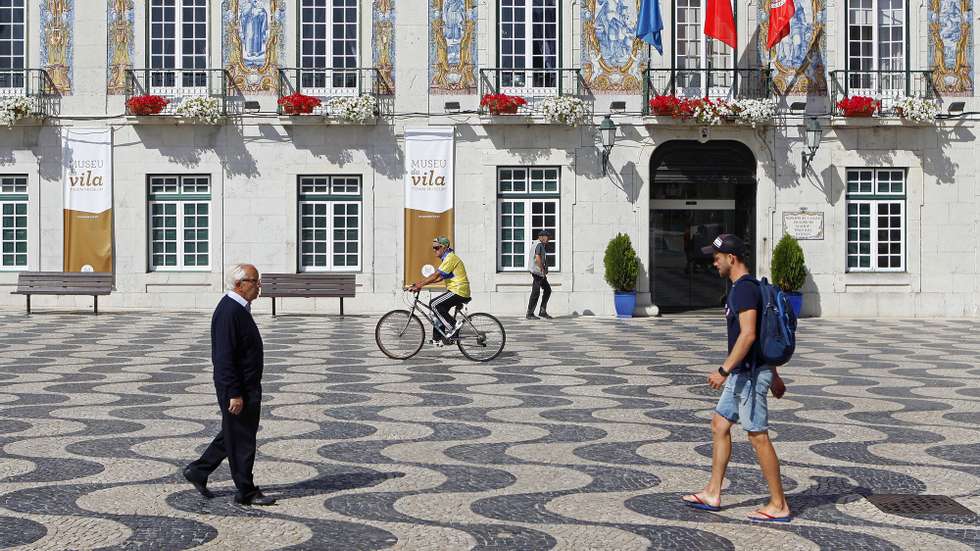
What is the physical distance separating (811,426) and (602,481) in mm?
3183

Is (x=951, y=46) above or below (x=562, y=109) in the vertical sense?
above

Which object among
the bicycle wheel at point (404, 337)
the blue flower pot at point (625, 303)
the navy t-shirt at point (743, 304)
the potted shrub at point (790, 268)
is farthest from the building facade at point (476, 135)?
the navy t-shirt at point (743, 304)

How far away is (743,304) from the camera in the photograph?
698 centimetres

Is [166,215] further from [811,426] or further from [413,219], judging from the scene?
[811,426]

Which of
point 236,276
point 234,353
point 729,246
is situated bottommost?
point 234,353

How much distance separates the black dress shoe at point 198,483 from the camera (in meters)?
7.62

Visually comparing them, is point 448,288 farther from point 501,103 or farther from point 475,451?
point 501,103

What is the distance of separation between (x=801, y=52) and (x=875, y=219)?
3787mm

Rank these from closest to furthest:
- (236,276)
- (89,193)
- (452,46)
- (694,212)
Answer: (236,276) → (452,46) → (89,193) → (694,212)

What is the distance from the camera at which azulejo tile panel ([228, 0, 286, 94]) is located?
27.0 meters

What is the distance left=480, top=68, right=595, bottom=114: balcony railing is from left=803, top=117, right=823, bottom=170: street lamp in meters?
4.34

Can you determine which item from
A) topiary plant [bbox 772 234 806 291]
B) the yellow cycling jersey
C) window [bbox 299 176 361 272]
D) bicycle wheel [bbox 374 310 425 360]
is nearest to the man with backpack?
the yellow cycling jersey

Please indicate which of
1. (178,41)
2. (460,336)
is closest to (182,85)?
(178,41)

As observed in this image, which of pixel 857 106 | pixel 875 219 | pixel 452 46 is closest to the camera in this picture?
pixel 857 106
